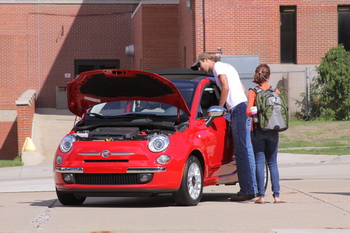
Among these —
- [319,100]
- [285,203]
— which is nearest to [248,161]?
[285,203]

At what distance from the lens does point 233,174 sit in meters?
11.5

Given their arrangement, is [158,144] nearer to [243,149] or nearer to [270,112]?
[243,149]

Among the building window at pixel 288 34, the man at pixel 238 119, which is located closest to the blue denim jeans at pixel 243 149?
the man at pixel 238 119

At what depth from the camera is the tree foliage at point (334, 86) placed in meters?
28.8

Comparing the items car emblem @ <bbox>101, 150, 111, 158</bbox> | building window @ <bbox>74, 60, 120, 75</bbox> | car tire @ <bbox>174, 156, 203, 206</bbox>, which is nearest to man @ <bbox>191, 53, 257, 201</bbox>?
car tire @ <bbox>174, 156, 203, 206</bbox>

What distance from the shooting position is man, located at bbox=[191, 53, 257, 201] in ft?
34.8

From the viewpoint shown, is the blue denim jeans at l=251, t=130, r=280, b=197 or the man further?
the man

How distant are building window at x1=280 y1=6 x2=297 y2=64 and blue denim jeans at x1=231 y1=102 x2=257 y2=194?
21075 mm

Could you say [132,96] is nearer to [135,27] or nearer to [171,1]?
[171,1]

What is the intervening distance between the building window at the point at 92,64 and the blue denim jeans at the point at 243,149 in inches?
1387

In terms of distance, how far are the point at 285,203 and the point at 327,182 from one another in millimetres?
3433

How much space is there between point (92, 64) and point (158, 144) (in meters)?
36.2

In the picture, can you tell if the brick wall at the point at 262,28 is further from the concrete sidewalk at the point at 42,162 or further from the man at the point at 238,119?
the man at the point at 238,119

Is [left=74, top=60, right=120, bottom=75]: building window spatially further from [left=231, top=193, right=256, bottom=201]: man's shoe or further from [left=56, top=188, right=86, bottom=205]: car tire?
[left=231, top=193, right=256, bottom=201]: man's shoe
